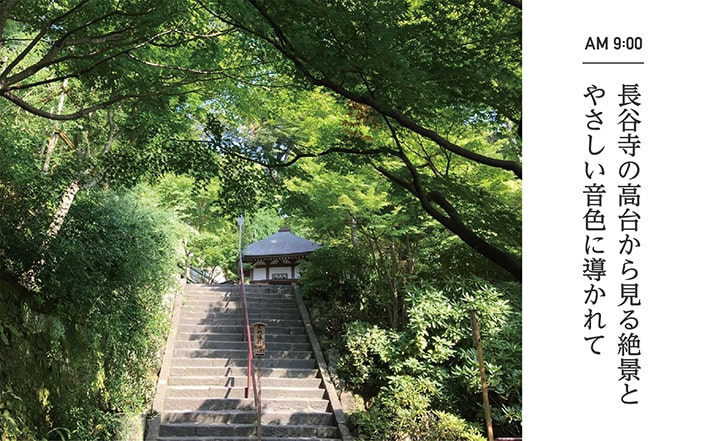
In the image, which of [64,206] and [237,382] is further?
[237,382]

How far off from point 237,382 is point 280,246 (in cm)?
944

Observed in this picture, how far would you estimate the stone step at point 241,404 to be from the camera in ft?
25.8

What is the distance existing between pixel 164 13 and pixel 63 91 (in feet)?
14.4


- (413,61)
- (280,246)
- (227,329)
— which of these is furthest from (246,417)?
(280,246)

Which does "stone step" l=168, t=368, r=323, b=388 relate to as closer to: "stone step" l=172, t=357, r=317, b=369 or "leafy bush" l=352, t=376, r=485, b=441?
"stone step" l=172, t=357, r=317, b=369

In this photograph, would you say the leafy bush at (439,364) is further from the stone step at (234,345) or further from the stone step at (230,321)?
the stone step at (230,321)

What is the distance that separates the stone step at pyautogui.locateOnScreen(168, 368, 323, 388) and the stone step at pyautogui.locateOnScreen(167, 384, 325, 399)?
0.09 meters

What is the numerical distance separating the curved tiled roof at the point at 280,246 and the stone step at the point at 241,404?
353 inches

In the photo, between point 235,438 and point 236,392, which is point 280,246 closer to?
point 236,392

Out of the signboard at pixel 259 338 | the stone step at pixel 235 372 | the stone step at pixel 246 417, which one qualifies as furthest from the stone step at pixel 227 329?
the signboard at pixel 259 338

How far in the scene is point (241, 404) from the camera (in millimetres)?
7984
